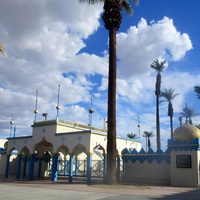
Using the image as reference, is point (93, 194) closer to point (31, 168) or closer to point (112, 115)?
point (112, 115)

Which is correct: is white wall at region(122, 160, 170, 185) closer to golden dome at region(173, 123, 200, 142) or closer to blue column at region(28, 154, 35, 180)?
golden dome at region(173, 123, 200, 142)

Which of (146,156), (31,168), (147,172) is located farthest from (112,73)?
(31,168)

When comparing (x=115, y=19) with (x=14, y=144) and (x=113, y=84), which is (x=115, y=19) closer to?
(x=113, y=84)

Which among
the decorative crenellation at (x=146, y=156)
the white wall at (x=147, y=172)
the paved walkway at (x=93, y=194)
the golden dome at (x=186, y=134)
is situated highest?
the golden dome at (x=186, y=134)

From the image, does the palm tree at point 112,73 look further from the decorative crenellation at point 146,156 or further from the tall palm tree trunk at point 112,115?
Answer: the decorative crenellation at point 146,156

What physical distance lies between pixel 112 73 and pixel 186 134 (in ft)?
26.3

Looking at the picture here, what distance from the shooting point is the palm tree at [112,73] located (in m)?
21.3

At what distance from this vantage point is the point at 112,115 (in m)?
22.2

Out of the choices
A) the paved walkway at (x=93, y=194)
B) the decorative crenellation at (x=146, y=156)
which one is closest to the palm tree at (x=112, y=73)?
the paved walkway at (x=93, y=194)

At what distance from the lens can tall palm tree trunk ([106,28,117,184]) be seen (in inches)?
836

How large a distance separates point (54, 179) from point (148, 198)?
14.7 m

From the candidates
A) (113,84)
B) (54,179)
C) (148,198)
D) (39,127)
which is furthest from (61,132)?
(148,198)

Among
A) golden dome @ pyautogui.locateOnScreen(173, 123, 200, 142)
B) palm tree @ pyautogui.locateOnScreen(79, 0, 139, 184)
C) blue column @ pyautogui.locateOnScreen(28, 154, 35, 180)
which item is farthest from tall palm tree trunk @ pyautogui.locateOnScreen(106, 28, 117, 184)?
blue column @ pyautogui.locateOnScreen(28, 154, 35, 180)

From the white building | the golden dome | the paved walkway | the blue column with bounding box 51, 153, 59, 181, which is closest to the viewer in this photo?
the paved walkway
